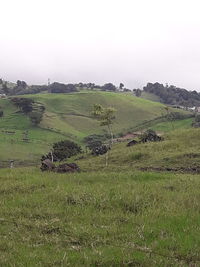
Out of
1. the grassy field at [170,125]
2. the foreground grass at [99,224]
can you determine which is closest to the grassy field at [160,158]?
the foreground grass at [99,224]

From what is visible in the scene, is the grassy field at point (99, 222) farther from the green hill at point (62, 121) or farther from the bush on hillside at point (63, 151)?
the green hill at point (62, 121)

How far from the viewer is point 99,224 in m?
9.98

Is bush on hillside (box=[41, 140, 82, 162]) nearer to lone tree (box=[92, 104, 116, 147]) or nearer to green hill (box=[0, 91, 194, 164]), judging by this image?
lone tree (box=[92, 104, 116, 147])

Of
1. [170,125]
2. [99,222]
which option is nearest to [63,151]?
[99,222]

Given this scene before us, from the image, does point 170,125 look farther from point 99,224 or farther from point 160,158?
point 99,224

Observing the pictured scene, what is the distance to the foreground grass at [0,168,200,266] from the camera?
7594 millimetres

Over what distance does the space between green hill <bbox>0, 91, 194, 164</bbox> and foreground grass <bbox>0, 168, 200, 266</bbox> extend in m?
59.6

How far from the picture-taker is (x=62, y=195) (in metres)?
13.0

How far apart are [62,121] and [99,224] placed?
367 feet

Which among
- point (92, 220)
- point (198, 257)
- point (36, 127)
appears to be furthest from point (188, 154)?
point (36, 127)

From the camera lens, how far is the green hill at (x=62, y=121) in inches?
3302

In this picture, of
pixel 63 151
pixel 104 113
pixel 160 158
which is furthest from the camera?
pixel 63 151

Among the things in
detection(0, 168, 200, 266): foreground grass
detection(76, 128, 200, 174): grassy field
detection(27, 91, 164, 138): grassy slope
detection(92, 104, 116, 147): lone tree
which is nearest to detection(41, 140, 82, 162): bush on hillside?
detection(92, 104, 116, 147): lone tree

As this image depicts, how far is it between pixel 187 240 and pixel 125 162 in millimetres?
20243
